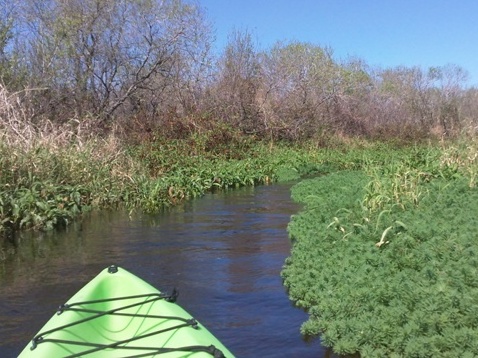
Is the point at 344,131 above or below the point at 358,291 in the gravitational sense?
above

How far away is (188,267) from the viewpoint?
25.1 feet

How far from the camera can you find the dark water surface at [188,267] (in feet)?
17.4

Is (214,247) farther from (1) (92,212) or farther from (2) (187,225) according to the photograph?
(1) (92,212)

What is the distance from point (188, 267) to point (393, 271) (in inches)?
123

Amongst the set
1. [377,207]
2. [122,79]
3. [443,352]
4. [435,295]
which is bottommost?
[443,352]

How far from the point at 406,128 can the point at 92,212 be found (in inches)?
945

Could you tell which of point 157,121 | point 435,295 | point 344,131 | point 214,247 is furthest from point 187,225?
point 344,131

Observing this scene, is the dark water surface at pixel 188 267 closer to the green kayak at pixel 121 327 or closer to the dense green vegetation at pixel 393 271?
the dense green vegetation at pixel 393 271

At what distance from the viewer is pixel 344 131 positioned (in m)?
30.6

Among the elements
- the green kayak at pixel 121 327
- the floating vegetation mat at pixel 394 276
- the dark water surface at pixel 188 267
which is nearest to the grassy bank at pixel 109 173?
the dark water surface at pixel 188 267

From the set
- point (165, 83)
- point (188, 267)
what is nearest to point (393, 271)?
point (188, 267)

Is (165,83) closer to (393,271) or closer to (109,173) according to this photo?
(109,173)

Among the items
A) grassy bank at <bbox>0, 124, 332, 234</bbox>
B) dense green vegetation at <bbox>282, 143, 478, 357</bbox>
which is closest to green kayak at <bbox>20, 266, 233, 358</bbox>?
dense green vegetation at <bbox>282, 143, 478, 357</bbox>

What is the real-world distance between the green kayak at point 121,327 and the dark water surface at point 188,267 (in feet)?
2.97
